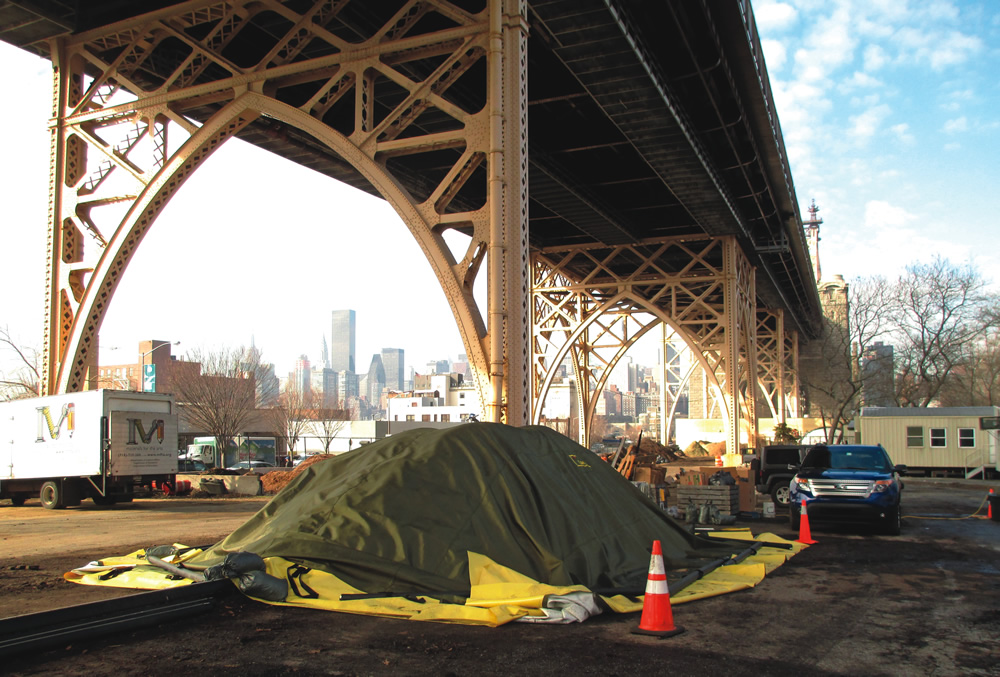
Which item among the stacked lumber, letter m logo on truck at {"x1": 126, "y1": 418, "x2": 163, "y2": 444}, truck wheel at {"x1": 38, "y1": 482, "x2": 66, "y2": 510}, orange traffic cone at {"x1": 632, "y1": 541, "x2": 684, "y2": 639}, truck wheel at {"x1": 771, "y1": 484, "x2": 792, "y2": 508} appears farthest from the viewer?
truck wheel at {"x1": 38, "y1": 482, "x2": 66, "y2": 510}

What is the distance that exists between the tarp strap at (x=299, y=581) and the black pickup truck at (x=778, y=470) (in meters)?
14.9

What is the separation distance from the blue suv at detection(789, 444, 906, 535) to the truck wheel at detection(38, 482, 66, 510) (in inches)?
708

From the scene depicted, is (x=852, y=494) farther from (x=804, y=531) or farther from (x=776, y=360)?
(x=776, y=360)

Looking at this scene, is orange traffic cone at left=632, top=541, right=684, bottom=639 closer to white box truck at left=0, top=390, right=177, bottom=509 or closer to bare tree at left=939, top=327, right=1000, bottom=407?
white box truck at left=0, top=390, right=177, bottom=509

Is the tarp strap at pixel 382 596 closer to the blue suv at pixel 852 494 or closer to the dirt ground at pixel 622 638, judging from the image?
the dirt ground at pixel 622 638

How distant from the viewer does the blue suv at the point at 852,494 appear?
47.3 feet

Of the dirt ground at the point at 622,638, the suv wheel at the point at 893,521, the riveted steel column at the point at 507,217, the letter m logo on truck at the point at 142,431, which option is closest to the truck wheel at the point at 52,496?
the letter m logo on truck at the point at 142,431

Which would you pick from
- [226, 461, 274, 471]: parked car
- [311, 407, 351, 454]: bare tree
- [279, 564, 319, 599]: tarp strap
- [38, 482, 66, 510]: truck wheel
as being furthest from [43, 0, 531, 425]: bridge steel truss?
[311, 407, 351, 454]: bare tree

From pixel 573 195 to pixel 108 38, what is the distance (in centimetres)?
1654

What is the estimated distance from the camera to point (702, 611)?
307 inches

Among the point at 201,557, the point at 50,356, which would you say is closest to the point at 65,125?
the point at 50,356

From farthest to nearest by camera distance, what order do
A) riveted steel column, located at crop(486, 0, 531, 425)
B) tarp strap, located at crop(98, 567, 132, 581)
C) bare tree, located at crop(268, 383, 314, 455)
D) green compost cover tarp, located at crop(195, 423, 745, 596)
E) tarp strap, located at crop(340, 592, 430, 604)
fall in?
bare tree, located at crop(268, 383, 314, 455), riveted steel column, located at crop(486, 0, 531, 425), tarp strap, located at crop(98, 567, 132, 581), green compost cover tarp, located at crop(195, 423, 745, 596), tarp strap, located at crop(340, 592, 430, 604)

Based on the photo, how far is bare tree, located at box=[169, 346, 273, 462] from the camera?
47281mm

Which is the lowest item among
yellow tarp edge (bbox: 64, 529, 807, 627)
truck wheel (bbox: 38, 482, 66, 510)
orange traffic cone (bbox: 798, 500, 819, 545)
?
truck wheel (bbox: 38, 482, 66, 510)
